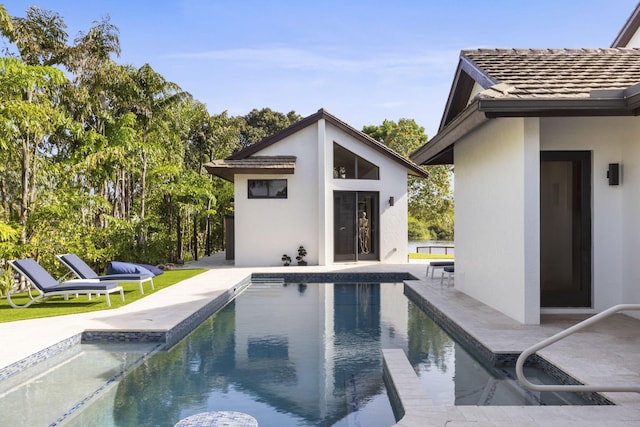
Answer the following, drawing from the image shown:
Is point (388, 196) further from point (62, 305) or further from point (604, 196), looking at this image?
point (62, 305)

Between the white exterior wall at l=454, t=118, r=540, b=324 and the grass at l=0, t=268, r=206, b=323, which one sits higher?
the white exterior wall at l=454, t=118, r=540, b=324

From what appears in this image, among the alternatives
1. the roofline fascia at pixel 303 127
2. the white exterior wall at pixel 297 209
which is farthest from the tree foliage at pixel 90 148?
the roofline fascia at pixel 303 127

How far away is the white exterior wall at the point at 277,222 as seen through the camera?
1873 centimetres

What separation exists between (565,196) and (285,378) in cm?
572

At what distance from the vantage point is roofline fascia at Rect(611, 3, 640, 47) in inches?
565

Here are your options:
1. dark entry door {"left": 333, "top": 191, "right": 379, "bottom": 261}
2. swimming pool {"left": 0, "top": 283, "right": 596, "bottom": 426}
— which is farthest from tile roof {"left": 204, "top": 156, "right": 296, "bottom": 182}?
swimming pool {"left": 0, "top": 283, "right": 596, "bottom": 426}

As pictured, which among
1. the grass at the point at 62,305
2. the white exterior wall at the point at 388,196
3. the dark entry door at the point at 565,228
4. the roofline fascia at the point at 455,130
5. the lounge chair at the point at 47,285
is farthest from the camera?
the white exterior wall at the point at 388,196

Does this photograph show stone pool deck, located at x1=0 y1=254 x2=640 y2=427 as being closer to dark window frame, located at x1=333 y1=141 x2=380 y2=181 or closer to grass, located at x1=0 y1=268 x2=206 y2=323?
grass, located at x1=0 y1=268 x2=206 y2=323

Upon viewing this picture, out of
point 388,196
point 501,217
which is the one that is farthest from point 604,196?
point 388,196

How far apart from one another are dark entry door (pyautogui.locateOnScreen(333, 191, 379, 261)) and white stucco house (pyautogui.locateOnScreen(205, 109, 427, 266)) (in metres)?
0.04

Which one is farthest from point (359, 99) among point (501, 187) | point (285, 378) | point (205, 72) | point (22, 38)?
point (285, 378)

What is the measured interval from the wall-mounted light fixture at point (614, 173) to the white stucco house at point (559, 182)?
0.02m

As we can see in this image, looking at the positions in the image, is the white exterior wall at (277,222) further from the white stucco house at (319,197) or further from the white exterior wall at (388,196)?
the white exterior wall at (388,196)

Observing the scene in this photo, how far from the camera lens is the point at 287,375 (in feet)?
21.3
